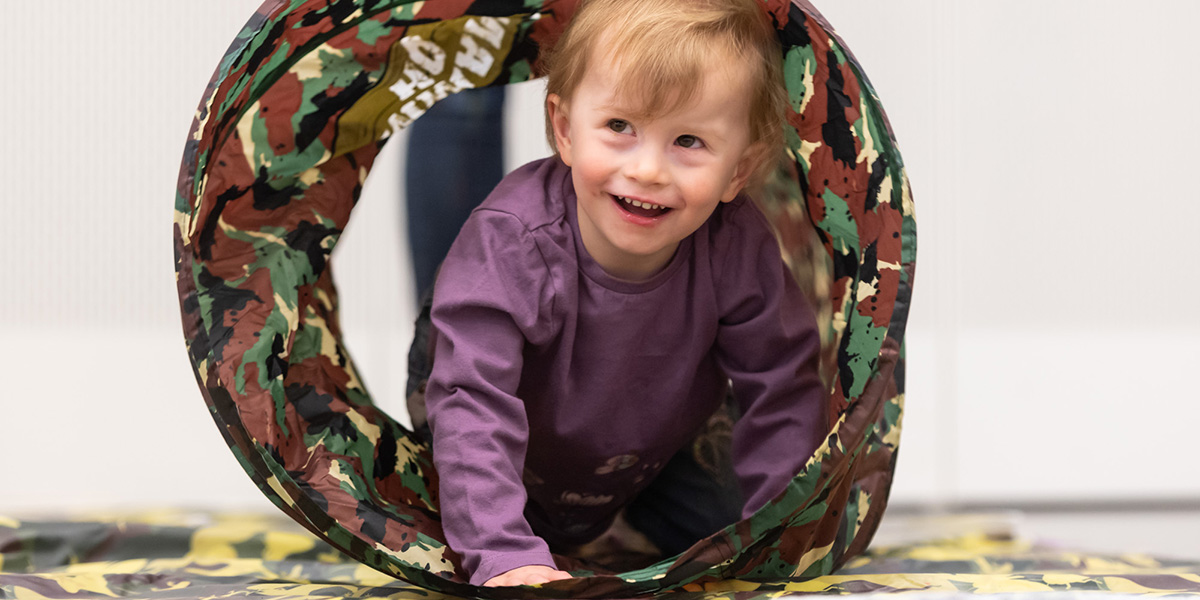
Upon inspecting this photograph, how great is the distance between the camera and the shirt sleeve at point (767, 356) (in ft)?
3.45

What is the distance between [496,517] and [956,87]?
1.26 metres

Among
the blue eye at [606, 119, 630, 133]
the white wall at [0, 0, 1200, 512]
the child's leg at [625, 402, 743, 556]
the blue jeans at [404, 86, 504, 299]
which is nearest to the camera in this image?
the blue eye at [606, 119, 630, 133]

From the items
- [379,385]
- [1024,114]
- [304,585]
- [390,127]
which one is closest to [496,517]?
[304,585]

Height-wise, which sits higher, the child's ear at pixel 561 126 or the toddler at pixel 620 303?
the child's ear at pixel 561 126

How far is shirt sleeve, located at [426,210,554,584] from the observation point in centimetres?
86

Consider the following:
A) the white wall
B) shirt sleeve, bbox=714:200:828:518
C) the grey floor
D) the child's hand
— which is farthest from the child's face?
the white wall

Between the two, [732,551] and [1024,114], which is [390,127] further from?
[1024,114]

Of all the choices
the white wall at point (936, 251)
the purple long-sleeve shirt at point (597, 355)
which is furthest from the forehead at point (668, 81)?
the white wall at point (936, 251)

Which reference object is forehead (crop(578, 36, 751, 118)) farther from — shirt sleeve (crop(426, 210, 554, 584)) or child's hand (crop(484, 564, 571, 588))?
child's hand (crop(484, 564, 571, 588))

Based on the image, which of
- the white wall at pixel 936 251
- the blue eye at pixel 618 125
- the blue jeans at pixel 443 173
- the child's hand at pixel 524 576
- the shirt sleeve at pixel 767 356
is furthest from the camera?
the white wall at pixel 936 251

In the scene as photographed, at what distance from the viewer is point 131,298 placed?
179 centimetres

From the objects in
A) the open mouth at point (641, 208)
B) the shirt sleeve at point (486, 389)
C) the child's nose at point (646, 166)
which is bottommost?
the shirt sleeve at point (486, 389)

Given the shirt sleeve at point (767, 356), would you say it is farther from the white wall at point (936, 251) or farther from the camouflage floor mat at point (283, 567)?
the white wall at point (936, 251)

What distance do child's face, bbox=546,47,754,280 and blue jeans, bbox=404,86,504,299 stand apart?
358mm
